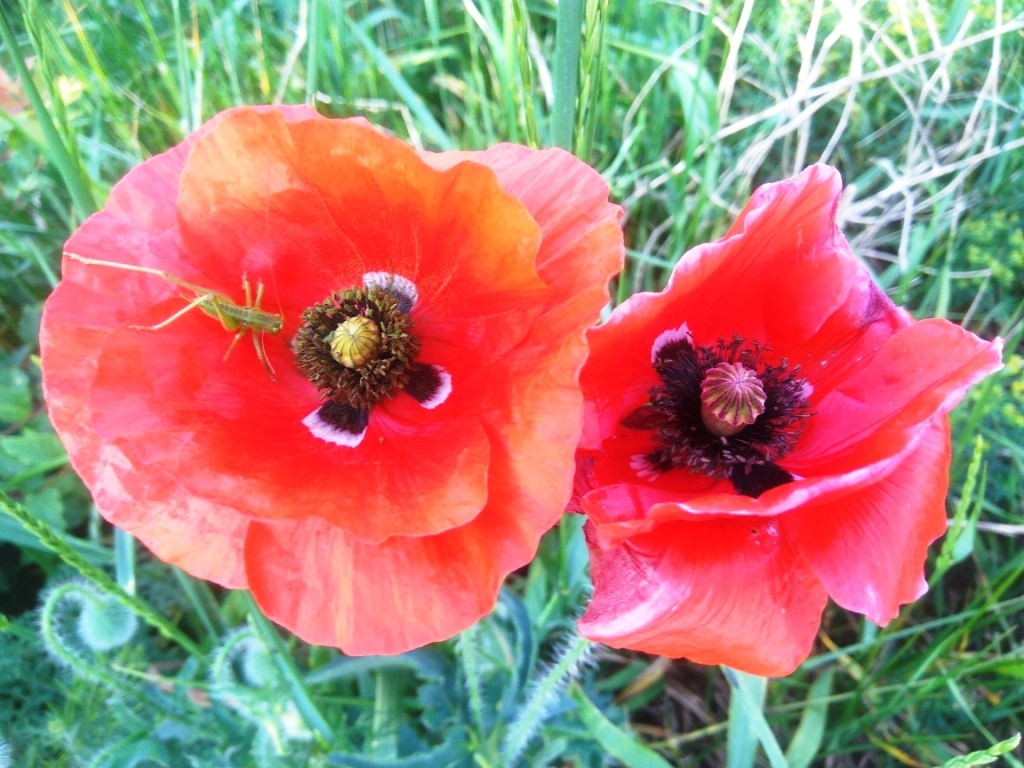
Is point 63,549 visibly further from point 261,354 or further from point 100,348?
point 261,354

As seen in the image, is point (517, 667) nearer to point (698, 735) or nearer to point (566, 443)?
point (698, 735)

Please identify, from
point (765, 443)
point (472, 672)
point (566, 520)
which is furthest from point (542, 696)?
point (765, 443)

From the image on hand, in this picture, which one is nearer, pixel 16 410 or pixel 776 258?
pixel 776 258

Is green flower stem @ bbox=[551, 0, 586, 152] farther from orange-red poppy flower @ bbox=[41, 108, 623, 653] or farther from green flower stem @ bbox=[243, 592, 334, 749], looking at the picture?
green flower stem @ bbox=[243, 592, 334, 749]

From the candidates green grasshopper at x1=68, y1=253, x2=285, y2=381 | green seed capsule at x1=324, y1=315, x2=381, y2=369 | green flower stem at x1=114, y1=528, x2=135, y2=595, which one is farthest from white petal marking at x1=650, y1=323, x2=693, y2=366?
green flower stem at x1=114, y1=528, x2=135, y2=595

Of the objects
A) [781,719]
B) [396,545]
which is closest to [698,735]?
[781,719]

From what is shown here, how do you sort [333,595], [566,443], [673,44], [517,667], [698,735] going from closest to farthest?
[566,443] < [333,595] < [517,667] < [698,735] < [673,44]

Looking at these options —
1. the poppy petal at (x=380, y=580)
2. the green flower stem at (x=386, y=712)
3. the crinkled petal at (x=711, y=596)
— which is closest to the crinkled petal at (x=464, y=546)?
the poppy petal at (x=380, y=580)

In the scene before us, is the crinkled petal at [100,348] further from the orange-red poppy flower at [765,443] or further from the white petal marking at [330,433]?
the orange-red poppy flower at [765,443]
